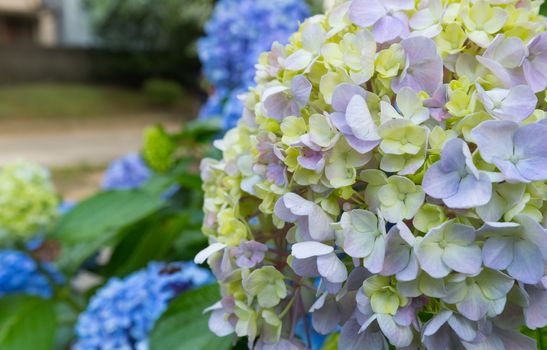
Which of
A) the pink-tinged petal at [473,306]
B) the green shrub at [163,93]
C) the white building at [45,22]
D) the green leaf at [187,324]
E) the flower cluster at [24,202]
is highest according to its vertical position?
the pink-tinged petal at [473,306]

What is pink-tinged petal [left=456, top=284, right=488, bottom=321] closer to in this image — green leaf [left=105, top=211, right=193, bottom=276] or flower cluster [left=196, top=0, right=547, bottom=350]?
flower cluster [left=196, top=0, right=547, bottom=350]

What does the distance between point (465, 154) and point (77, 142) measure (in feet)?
25.2

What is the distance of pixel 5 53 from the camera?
11.4m

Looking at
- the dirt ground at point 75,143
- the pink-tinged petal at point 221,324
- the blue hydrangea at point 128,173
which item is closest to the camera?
the pink-tinged petal at point 221,324

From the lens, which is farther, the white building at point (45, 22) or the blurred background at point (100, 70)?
the white building at point (45, 22)

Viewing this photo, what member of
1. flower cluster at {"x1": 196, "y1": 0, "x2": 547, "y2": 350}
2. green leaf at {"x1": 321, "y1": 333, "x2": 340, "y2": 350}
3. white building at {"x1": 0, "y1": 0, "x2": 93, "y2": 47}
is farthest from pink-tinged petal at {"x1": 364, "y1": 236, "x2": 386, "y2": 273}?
white building at {"x1": 0, "y1": 0, "x2": 93, "y2": 47}

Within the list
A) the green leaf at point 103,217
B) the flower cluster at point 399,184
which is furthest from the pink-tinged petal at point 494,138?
the green leaf at point 103,217

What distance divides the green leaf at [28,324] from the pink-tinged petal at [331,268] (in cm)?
57

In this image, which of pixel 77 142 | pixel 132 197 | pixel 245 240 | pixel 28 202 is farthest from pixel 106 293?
pixel 77 142

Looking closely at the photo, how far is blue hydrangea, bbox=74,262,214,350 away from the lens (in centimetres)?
71

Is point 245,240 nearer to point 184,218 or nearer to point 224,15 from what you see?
point 184,218

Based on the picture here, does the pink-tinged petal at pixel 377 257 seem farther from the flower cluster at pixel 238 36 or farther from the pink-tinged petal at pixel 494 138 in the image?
the flower cluster at pixel 238 36

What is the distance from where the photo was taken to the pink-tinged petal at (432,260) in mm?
339

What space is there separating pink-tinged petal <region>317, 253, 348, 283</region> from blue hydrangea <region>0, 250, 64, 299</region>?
0.76 m
